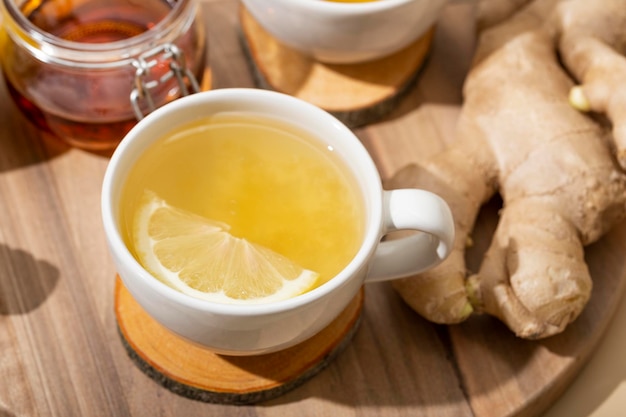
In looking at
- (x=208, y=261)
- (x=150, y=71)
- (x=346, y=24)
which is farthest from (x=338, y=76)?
(x=208, y=261)

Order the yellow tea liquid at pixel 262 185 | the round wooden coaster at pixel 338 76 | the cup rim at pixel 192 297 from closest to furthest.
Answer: the cup rim at pixel 192 297, the yellow tea liquid at pixel 262 185, the round wooden coaster at pixel 338 76

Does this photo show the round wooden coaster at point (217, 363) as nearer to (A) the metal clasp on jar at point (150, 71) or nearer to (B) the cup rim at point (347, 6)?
(A) the metal clasp on jar at point (150, 71)

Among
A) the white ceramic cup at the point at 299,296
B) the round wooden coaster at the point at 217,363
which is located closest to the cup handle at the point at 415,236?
the white ceramic cup at the point at 299,296

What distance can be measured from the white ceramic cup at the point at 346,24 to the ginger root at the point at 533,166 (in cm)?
11

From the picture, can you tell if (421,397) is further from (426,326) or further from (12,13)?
(12,13)

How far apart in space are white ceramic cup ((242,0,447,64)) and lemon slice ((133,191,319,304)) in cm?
29

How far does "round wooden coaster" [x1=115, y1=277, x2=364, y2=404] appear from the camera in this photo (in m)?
0.91

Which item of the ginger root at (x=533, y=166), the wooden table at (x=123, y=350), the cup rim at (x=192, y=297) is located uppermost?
the cup rim at (x=192, y=297)

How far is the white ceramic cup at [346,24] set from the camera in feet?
3.34

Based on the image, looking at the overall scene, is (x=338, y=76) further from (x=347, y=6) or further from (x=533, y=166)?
(x=533, y=166)

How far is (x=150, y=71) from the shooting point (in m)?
1.04

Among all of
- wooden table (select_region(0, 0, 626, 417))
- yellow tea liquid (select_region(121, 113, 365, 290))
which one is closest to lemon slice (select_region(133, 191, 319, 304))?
yellow tea liquid (select_region(121, 113, 365, 290))

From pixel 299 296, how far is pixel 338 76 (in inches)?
17.2

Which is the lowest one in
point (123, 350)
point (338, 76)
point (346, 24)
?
point (123, 350)
